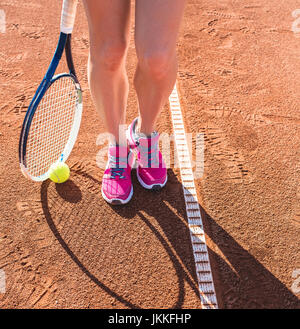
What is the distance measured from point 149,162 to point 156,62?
1.88 feet

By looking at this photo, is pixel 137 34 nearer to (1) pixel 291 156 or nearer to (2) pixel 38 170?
(2) pixel 38 170

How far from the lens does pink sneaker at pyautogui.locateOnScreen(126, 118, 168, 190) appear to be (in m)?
1.66

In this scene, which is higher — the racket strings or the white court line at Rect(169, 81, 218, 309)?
the racket strings

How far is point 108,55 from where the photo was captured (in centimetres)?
130

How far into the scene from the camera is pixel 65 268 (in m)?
1.42

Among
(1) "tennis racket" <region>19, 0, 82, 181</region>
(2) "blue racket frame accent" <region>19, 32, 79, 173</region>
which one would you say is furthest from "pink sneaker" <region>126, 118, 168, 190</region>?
(2) "blue racket frame accent" <region>19, 32, 79, 173</region>

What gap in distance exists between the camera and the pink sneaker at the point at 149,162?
65.3 inches

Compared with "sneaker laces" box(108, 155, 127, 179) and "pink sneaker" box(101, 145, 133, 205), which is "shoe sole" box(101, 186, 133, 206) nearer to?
"pink sneaker" box(101, 145, 133, 205)

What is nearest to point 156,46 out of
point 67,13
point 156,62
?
point 156,62

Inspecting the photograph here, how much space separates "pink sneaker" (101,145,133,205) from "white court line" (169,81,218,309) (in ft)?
1.03

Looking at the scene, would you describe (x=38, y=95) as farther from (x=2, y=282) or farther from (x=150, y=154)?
(x=2, y=282)

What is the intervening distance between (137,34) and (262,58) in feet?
5.50

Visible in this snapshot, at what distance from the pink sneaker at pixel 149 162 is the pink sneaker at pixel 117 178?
66mm

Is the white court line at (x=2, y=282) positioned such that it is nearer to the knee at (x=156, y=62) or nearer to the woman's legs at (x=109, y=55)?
the woman's legs at (x=109, y=55)
